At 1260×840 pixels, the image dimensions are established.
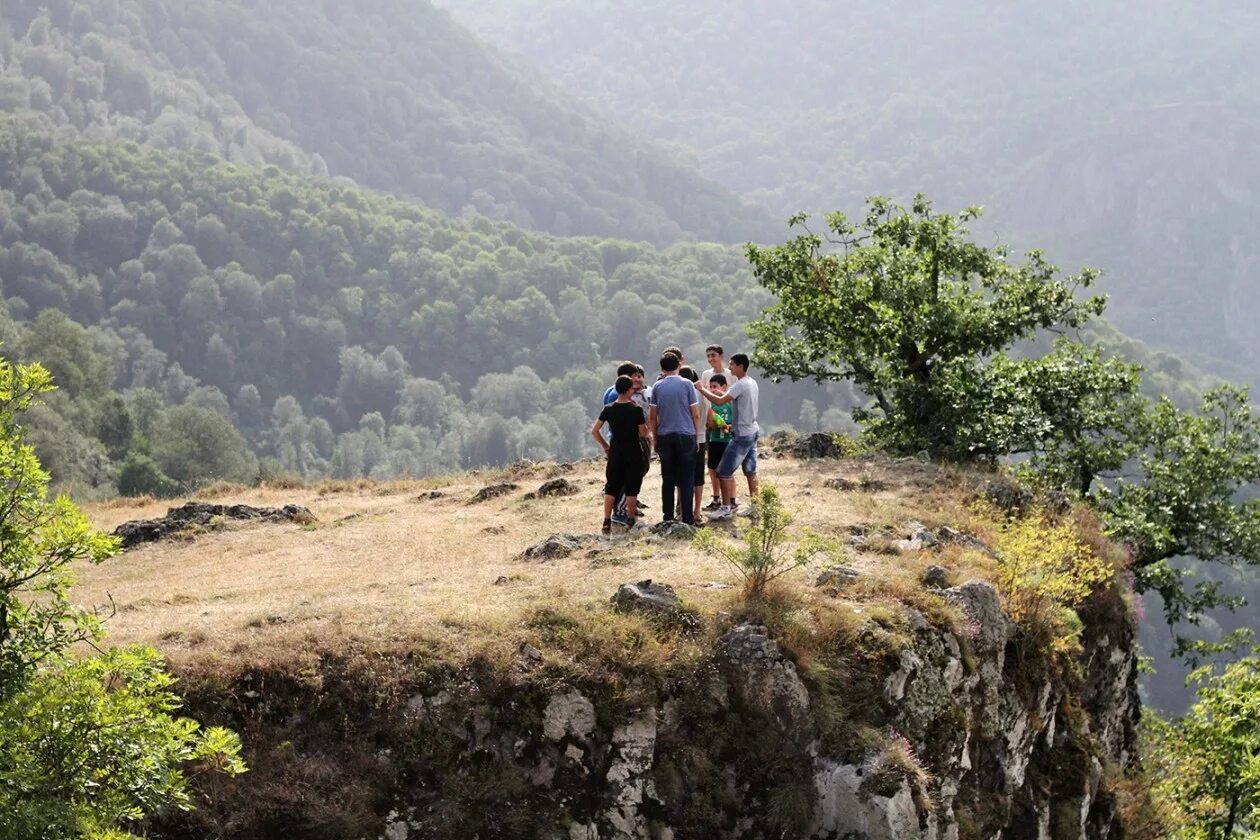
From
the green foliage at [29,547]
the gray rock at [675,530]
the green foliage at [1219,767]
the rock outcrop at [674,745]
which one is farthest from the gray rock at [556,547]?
the green foliage at [1219,767]

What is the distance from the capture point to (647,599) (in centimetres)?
1205

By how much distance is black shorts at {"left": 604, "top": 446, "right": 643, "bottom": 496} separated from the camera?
15281 mm

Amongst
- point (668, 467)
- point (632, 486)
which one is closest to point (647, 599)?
point (668, 467)

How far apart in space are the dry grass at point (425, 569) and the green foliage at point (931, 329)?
200cm

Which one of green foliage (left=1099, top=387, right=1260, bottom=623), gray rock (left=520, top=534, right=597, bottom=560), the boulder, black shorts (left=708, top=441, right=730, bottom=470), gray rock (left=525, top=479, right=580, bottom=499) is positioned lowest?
green foliage (left=1099, top=387, right=1260, bottom=623)

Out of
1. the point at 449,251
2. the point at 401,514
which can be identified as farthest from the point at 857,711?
the point at 449,251

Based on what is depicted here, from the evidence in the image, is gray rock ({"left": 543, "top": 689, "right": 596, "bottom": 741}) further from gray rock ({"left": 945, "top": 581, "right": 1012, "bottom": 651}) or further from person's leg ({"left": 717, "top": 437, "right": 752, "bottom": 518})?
person's leg ({"left": 717, "top": 437, "right": 752, "bottom": 518})

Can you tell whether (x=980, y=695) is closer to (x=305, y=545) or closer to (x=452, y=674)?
(x=452, y=674)

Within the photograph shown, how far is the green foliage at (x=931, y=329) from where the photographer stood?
2181cm

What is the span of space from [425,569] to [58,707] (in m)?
7.35

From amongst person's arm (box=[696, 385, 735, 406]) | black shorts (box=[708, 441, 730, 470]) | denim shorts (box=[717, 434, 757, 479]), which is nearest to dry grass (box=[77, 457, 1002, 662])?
denim shorts (box=[717, 434, 757, 479])

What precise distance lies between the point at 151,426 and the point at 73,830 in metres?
79.2

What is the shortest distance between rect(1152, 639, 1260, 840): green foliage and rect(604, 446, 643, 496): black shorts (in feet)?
28.6

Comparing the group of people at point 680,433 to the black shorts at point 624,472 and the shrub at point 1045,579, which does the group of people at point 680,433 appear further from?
the shrub at point 1045,579
